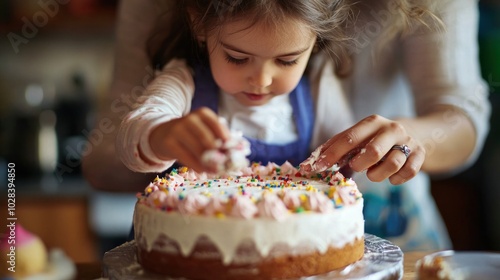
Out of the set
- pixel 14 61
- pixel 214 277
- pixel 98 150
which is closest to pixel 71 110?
pixel 14 61

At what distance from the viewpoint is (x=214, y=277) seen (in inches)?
36.8

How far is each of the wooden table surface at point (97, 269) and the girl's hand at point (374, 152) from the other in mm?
162

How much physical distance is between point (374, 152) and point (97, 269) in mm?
552

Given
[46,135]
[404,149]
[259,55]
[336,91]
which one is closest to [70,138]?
[46,135]

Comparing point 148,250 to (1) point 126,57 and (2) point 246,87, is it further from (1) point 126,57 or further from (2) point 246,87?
(1) point 126,57

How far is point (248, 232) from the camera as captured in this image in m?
0.92

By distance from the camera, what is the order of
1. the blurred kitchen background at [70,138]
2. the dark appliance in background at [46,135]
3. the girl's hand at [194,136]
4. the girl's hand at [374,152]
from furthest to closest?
the dark appliance in background at [46,135] < the blurred kitchen background at [70,138] < the girl's hand at [374,152] < the girl's hand at [194,136]

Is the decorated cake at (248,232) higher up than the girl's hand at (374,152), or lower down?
lower down

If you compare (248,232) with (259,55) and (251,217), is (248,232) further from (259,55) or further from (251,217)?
(259,55)

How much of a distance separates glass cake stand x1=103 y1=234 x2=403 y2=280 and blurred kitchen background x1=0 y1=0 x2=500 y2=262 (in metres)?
1.47

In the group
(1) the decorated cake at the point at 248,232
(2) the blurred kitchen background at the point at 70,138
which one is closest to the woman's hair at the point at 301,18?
(1) the decorated cake at the point at 248,232

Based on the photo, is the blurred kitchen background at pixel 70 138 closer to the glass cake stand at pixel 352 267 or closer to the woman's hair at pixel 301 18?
the woman's hair at pixel 301 18

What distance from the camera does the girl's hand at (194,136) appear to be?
0.88m

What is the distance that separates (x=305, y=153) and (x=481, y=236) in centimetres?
137
